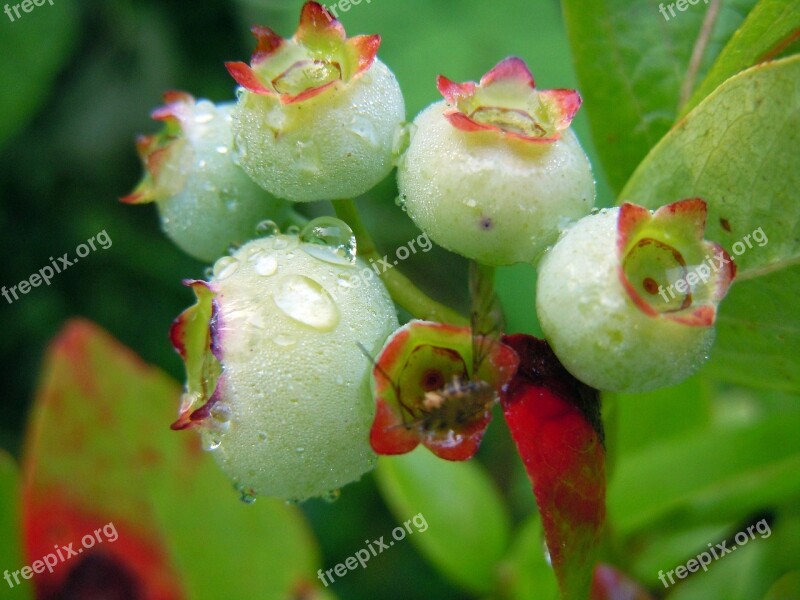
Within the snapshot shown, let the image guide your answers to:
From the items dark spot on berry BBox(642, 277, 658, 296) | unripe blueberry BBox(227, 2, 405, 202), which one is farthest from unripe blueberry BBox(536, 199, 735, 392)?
unripe blueberry BBox(227, 2, 405, 202)

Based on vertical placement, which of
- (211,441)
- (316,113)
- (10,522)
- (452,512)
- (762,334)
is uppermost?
(316,113)

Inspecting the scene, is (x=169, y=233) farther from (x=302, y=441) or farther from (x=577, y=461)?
(x=577, y=461)

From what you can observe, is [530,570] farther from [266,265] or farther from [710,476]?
[266,265]

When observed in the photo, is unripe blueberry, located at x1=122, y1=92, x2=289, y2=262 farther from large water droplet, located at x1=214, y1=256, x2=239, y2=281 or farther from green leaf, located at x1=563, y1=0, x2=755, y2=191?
green leaf, located at x1=563, y1=0, x2=755, y2=191

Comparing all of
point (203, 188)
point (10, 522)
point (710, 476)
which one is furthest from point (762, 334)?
point (10, 522)

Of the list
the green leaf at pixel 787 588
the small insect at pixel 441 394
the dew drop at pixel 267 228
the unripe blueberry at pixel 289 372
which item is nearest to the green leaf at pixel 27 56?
the dew drop at pixel 267 228
